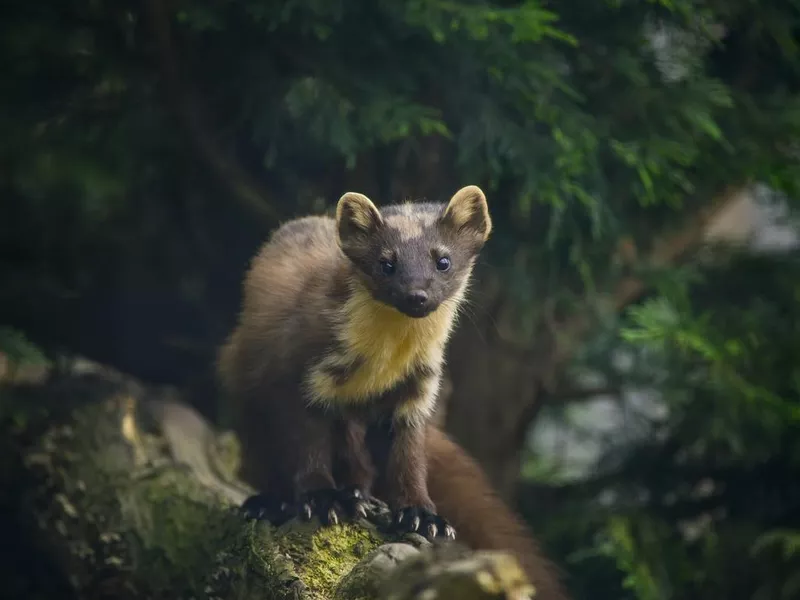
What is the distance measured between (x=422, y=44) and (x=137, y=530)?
2528 millimetres

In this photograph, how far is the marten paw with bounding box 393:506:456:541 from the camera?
3.54 m

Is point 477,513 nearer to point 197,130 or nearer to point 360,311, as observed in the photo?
point 360,311

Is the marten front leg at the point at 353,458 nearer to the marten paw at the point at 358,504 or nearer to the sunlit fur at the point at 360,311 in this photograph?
the marten paw at the point at 358,504

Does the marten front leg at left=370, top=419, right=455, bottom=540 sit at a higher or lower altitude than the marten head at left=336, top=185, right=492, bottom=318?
lower

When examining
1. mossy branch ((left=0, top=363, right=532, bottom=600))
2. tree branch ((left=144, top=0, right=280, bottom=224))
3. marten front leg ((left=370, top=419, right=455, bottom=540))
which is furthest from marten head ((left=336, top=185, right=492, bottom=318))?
tree branch ((left=144, top=0, right=280, bottom=224))

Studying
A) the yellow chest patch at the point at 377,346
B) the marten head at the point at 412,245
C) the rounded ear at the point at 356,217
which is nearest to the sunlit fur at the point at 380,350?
the yellow chest patch at the point at 377,346

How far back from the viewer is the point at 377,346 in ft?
11.9

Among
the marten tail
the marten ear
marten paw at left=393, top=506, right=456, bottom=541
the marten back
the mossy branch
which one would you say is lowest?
the mossy branch

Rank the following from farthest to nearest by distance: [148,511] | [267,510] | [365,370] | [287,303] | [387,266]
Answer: [148,511] < [287,303] < [267,510] < [365,370] < [387,266]

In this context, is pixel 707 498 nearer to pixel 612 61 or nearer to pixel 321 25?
pixel 612 61

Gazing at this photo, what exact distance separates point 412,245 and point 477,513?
123cm

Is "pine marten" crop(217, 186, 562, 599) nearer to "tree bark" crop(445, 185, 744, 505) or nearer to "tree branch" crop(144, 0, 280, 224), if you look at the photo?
"tree branch" crop(144, 0, 280, 224)

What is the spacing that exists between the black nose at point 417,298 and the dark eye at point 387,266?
14 cm

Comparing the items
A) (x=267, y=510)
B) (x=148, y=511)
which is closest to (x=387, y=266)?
(x=267, y=510)
